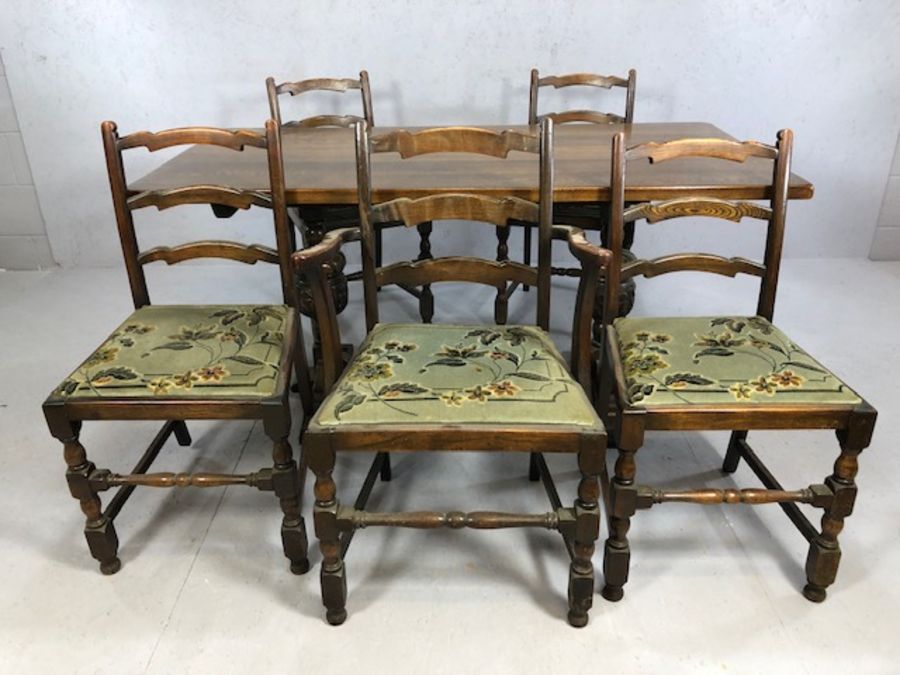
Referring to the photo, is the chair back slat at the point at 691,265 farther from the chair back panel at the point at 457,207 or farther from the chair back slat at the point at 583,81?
the chair back slat at the point at 583,81

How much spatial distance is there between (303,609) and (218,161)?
4.56 ft

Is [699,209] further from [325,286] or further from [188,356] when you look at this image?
[188,356]

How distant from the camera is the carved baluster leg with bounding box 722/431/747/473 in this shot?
192cm

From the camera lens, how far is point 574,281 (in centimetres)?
335

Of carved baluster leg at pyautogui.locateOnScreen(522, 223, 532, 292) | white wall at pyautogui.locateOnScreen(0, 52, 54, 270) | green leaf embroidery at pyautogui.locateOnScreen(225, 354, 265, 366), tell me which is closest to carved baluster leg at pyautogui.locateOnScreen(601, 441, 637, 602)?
green leaf embroidery at pyautogui.locateOnScreen(225, 354, 265, 366)

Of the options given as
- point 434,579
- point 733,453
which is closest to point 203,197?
point 434,579

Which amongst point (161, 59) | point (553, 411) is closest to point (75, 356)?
point (161, 59)

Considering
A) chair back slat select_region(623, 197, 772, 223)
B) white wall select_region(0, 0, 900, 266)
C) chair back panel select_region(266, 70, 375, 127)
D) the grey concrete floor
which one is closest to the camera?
the grey concrete floor

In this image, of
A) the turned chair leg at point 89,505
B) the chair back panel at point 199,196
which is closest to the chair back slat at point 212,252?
the chair back panel at point 199,196

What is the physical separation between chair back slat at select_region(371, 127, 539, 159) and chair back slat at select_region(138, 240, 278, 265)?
0.40 m

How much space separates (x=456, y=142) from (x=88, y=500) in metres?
1.19

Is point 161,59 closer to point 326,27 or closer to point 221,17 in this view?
point 221,17

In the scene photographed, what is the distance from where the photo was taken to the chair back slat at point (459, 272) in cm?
170

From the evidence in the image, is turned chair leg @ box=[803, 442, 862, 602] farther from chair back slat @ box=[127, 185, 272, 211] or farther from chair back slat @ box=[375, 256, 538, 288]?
chair back slat @ box=[127, 185, 272, 211]
